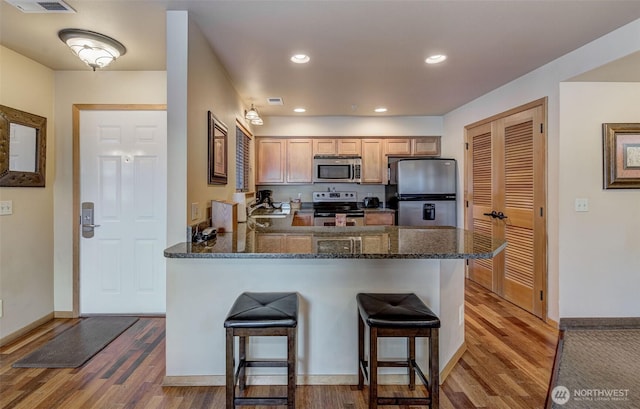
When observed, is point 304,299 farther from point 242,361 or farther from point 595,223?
point 595,223

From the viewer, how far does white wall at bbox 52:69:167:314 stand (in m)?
3.01

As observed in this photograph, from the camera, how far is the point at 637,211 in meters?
2.80

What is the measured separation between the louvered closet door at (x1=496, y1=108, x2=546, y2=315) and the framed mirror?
4724 mm

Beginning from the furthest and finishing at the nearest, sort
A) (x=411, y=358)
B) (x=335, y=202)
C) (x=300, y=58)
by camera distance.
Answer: (x=335, y=202) < (x=300, y=58) < (x=411, y=358)

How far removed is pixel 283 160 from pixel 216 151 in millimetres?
2411

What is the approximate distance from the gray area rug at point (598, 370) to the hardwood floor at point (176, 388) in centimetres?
10

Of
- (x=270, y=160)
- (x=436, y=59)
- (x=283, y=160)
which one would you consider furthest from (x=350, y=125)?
(x=436, y=59)

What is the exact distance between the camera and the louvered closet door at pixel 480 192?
3783 mm

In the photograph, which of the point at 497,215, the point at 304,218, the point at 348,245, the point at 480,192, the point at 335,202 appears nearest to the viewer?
the point at 348,245

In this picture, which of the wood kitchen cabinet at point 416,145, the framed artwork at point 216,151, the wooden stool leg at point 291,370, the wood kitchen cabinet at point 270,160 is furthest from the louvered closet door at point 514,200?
the framed artwork at point 216,151

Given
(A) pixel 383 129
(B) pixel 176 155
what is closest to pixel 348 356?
(B) pixel 176 155

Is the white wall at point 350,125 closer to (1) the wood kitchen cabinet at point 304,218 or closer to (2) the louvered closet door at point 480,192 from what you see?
(2) the louvered closet door at point 480,192

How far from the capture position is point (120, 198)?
3.07 m

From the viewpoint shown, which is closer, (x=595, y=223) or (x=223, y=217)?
(x=223, y=217)
